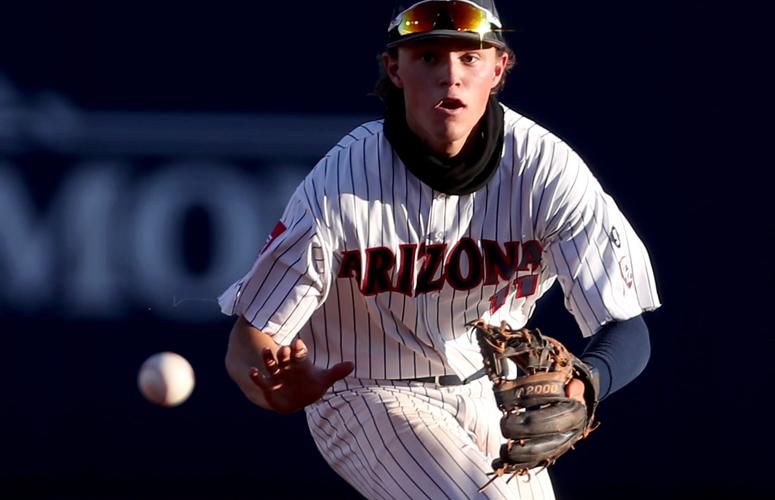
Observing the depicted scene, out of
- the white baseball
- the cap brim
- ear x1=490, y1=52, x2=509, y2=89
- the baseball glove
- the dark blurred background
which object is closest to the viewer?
the baseball glove

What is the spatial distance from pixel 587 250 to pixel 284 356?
804 mm

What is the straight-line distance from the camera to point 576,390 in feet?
10.9

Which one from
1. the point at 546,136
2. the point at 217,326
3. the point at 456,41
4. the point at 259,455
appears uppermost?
the point at 456,41

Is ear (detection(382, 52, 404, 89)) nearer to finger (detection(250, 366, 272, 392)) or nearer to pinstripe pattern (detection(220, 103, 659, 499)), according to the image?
pinstripe pattern (detection(220, 103, 659, 499))

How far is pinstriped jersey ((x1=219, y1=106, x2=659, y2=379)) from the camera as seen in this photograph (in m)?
3.65

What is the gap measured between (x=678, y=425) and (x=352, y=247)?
102 inches

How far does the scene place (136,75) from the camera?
587 cm

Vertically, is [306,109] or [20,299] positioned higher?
[306,109]

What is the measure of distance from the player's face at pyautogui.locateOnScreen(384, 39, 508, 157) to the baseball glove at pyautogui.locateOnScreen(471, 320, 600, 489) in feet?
1.88

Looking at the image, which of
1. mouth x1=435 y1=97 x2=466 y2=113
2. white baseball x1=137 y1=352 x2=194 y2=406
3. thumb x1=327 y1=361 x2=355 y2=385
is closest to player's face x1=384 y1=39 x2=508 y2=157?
mouth x1=435 y1=97 x2=466 y2=113

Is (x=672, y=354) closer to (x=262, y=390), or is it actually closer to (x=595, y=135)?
(x=595, y=135)

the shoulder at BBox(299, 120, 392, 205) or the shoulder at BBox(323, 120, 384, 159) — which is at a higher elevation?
the shoulder at BBox(323, 120, 384, 159)

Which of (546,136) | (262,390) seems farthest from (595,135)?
(262,390)

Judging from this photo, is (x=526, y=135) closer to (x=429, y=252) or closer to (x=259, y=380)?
(x=429, y=252)
